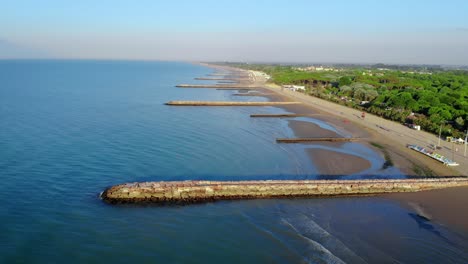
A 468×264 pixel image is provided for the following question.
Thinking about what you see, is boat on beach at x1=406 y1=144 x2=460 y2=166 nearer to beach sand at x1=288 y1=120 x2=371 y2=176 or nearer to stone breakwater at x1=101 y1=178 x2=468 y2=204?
stone breakwater at x1=101 y1=178 x2=468 y2=204

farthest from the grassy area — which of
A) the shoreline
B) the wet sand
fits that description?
the wet sand

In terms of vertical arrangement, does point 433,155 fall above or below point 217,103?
below

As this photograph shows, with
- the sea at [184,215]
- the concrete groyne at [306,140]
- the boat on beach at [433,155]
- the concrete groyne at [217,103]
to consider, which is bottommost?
the sea at [184,215]

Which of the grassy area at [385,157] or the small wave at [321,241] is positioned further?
the grassy area at [385,157]

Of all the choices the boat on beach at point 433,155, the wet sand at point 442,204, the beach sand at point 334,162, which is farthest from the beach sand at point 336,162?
the boat on beach at point 433,155

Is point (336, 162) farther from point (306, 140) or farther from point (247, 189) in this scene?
point (247, 189)

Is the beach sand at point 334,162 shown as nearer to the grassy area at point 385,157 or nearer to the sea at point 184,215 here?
the sea at point 184,215

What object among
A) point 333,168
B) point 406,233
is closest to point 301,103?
point 333,168

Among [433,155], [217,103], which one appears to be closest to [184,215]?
[433,155]
